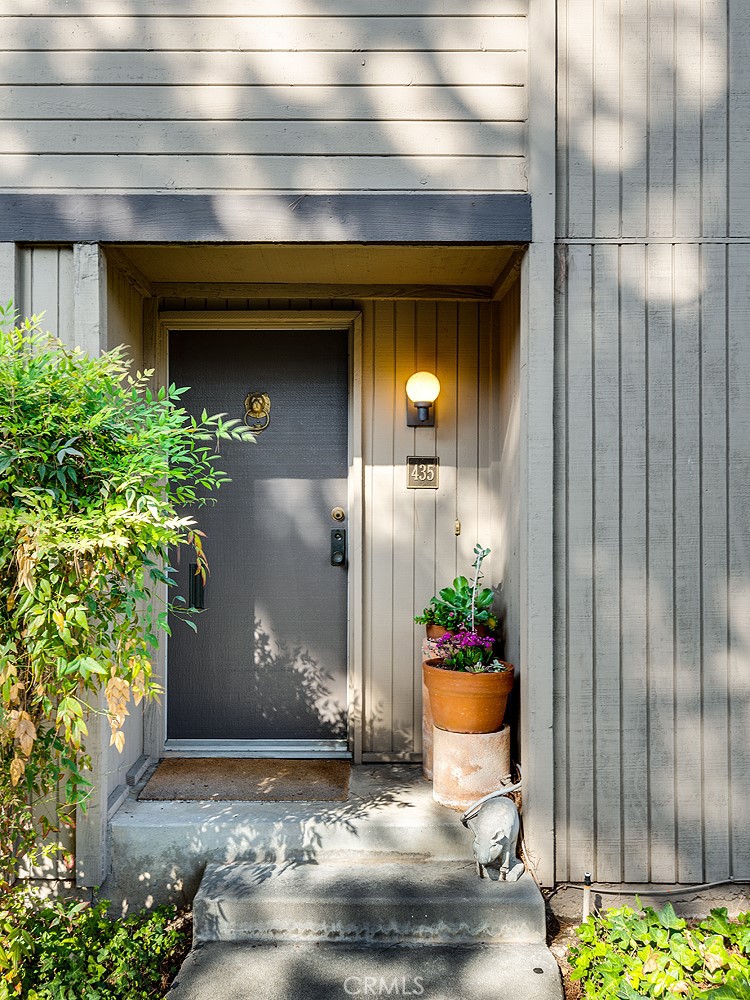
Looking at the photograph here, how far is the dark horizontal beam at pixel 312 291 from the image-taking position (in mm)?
3230

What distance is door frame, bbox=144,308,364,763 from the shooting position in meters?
3.30

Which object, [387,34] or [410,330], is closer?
[387,34]

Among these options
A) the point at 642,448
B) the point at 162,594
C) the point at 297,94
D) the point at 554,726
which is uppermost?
the point at 297,94

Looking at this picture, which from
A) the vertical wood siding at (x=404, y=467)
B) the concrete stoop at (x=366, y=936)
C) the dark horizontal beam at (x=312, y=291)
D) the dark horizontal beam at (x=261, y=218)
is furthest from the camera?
the vertical wood siding at (x=404, y=467)

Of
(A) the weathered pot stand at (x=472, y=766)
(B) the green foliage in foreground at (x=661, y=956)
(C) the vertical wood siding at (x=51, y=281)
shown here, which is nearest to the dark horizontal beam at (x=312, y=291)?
(C) the vertical wood siding at (x=51, y=281)

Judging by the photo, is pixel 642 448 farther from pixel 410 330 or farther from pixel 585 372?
pixel 410 330

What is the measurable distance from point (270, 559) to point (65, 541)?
5.02 ft

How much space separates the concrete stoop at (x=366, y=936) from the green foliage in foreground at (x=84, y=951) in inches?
6.1

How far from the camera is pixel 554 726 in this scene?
8.59ft

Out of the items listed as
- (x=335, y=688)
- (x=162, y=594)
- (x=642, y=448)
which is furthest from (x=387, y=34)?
(x=335, y=688)

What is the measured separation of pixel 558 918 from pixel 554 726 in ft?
2.14

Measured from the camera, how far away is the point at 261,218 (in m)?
2.62

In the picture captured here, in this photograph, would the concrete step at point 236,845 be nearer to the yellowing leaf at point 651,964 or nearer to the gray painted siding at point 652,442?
the gray painted siding at point 652,442

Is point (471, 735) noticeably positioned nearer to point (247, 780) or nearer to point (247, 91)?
point (247, 780)
